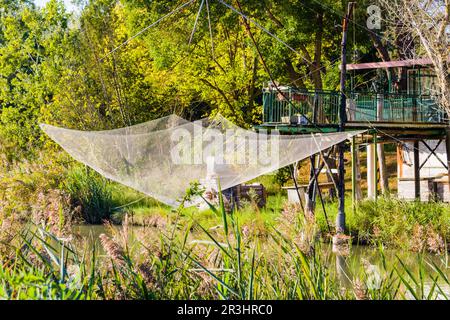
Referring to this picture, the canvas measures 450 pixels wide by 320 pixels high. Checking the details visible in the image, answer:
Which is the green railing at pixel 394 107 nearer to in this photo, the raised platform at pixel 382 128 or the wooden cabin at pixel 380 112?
the wooden cabin at pixel 380 112

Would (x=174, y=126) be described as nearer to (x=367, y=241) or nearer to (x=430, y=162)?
(x=367, y=241)

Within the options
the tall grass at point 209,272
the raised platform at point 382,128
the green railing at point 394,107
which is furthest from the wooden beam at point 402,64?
the tall grass at point 209,272

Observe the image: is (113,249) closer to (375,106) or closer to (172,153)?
(172,153)

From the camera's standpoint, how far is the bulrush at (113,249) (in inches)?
152

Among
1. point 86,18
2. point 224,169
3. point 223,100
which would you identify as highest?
point 86,18

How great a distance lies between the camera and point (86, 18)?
2189cm

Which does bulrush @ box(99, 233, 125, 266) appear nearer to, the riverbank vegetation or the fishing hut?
the riverbank vegetation

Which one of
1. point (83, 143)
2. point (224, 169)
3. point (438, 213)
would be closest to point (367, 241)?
point (438, 213)

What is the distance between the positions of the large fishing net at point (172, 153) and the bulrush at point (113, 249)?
8031 millimetres

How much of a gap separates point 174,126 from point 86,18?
28.2 ft

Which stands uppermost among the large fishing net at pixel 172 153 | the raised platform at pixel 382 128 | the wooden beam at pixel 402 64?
the wooden beam at pixel 402 64

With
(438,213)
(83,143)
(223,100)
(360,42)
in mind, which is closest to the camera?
(83,143)

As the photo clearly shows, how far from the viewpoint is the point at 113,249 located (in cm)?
386

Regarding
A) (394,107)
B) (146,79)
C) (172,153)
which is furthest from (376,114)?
(146,79)
